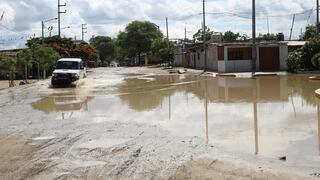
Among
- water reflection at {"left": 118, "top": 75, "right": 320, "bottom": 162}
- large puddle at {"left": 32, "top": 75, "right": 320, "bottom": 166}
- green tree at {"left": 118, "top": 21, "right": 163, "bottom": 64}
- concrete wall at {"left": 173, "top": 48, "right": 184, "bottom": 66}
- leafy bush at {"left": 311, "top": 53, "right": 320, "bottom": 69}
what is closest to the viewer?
large puddle at {"left": 32, "top": 75, "right": 320, "bottom": 166}

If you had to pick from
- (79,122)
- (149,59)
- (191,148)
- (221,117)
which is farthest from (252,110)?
(149,59)

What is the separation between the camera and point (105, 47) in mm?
148750

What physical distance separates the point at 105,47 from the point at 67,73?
11308 centimetres

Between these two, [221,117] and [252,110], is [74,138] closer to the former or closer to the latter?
[221,117]

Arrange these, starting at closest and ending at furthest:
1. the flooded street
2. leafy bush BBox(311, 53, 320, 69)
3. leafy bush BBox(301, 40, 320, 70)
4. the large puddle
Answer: the flooded street < the large puddle < leafy bush BBox(311, 53, 320, 69) < leafy bush BBox(301, 40, 320, 70)

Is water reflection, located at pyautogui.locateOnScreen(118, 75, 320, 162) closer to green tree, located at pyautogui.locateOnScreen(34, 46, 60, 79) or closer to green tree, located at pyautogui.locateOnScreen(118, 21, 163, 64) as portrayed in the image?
green tree, located at pyautogui.locateOnScreen(34, 46, 60, 79)

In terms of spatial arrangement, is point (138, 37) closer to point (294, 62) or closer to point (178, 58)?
point (178, 58)

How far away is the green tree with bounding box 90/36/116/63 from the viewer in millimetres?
148000

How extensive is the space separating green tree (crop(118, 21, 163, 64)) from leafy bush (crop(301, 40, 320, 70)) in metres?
69.5

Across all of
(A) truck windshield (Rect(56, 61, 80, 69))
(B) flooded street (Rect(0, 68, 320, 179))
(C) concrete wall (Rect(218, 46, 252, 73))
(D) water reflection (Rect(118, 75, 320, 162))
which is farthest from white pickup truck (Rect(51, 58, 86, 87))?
(C) concrete wall (Rect(218, 46, 252, 73))

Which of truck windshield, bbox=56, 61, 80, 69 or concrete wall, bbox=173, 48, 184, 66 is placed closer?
truck windshield, bbox=56, 61, 80, 69

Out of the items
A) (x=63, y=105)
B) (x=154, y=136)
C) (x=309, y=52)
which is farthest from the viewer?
(x=309, y=52)

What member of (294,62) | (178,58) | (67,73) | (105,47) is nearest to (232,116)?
(67,73)

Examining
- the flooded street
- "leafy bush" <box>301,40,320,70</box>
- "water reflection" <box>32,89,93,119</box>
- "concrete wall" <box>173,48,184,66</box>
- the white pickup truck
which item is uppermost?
"concrete wall" <box>173,48,184,66</box>
